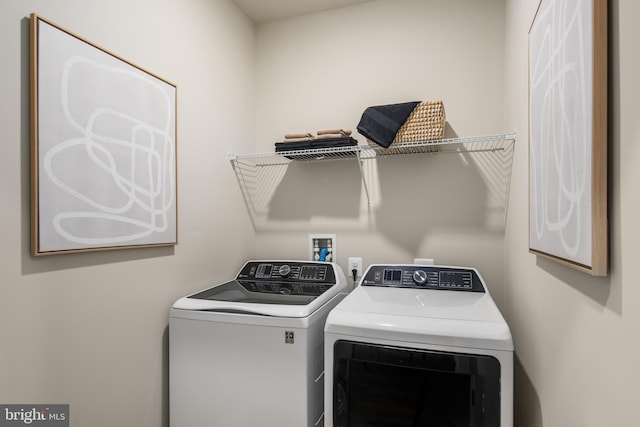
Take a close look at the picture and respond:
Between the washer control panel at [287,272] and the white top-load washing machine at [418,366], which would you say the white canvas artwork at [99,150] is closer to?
the washer control panel at [287,272]

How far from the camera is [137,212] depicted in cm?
148

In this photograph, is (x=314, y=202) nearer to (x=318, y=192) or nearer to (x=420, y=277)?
(x=318, y=192)

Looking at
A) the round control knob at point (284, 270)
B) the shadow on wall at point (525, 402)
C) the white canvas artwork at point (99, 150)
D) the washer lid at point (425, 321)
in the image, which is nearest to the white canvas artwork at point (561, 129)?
the washer lid at point (425, 321)

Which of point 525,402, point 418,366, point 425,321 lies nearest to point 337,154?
point 425,321

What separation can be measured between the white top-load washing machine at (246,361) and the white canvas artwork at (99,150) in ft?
1.42

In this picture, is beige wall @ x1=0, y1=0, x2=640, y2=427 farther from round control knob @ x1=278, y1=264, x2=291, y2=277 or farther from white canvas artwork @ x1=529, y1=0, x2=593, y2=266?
round control knob @ x1=278, y1=264, x2=291, y2=277

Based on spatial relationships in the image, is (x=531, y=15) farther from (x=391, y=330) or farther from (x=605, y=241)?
(x=391, y=330)

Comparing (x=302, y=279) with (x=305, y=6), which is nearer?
(x=302, y=279)

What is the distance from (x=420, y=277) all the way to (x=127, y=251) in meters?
1.36

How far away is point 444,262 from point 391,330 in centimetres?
89

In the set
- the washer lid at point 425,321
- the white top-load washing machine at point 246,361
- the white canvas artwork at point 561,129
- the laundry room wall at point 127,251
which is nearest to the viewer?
the white canvas artwork at point 561,129

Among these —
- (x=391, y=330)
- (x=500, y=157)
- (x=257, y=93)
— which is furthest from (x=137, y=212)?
(x=500, y=157)

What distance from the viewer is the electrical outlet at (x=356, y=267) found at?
7.11ft

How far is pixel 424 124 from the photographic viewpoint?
71.4 inches
